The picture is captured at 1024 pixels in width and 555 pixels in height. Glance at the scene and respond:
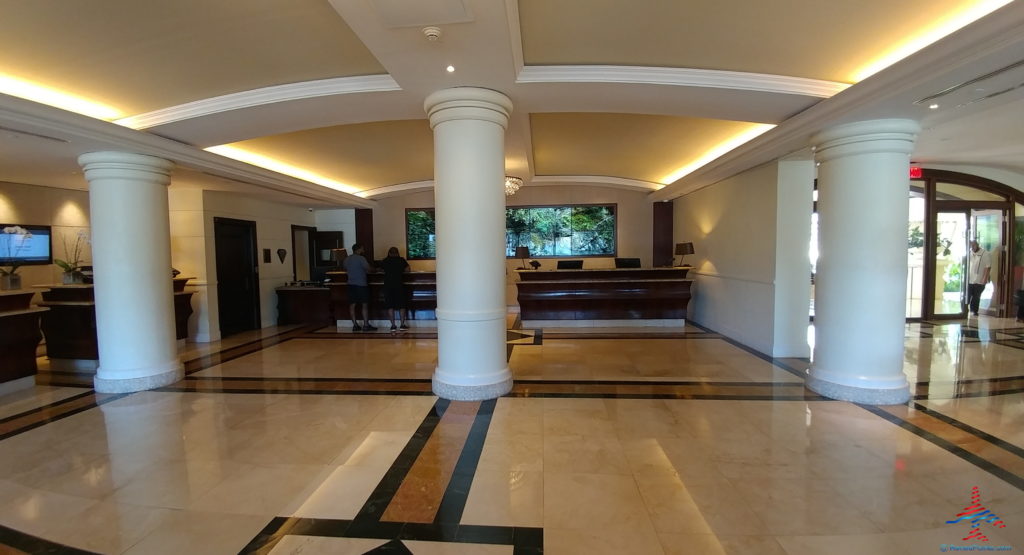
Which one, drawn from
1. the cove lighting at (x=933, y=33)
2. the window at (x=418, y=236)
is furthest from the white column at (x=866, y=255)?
the window at (x=418, y=236)

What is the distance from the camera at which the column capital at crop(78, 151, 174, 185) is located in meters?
4.27

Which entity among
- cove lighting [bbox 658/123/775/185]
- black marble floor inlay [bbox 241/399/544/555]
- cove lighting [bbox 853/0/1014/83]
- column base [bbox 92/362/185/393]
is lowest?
black marble floor inlay [bbox 241/399/544/555]

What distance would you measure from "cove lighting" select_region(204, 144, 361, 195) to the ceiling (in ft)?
2.28

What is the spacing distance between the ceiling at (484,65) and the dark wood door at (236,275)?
2302 millimetres

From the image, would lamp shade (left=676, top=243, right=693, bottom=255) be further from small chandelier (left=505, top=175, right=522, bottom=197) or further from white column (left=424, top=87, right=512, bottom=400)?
white column (left=424, top=87, right=512, bottom=400)

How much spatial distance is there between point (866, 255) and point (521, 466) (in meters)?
3.56

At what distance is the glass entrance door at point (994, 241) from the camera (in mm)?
8195

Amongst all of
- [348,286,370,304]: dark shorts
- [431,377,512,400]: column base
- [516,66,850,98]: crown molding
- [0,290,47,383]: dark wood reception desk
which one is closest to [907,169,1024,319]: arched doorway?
[516,66,850,98]: crown molding

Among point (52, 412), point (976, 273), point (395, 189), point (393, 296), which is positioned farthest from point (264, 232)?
point (976, 273)

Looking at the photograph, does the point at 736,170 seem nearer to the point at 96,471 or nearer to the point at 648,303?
the point at 648,303

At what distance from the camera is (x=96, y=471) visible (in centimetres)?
278

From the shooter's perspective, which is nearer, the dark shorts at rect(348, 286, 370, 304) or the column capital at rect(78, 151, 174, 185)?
the column capital at rect(78, 151, 174, 185)

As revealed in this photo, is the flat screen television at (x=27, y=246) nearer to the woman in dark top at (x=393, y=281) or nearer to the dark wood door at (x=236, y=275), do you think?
the dark wood door at (x=236, y=275)

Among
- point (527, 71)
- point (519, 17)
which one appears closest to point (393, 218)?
point (527, 71)
